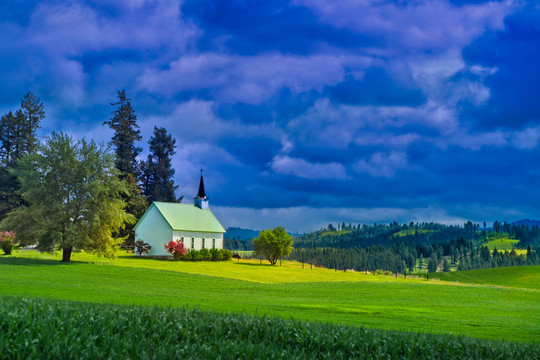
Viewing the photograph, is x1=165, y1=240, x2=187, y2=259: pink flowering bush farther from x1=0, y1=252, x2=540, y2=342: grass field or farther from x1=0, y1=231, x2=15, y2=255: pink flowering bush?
x1=0, y1=231, x2=15, y2=255: pink flowering bush

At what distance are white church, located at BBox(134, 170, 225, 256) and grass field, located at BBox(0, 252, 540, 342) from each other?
23.1m

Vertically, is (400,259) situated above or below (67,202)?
below

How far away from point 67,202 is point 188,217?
2783 centimetres

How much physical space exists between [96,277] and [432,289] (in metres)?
24.6

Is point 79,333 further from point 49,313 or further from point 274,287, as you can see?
point 274,287

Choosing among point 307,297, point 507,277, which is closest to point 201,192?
point 507,277

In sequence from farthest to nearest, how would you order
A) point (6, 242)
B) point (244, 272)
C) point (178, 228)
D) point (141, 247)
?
point (178, 228) < point (141, 247) < point (6, 242) < point (244, 272)

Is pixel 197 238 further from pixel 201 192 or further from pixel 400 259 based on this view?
pixel 400 259

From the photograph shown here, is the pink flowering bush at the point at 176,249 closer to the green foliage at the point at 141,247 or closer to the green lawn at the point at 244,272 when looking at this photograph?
the green foliage at the point at 141,247

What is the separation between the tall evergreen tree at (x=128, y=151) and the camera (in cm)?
8062

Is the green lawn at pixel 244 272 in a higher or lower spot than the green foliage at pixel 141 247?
lower

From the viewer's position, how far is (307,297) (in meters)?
27.2

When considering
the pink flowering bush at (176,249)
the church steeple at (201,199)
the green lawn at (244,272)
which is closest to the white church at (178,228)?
the church steeple at (201,199)

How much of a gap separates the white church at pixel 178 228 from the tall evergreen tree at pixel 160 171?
49.8 feet
